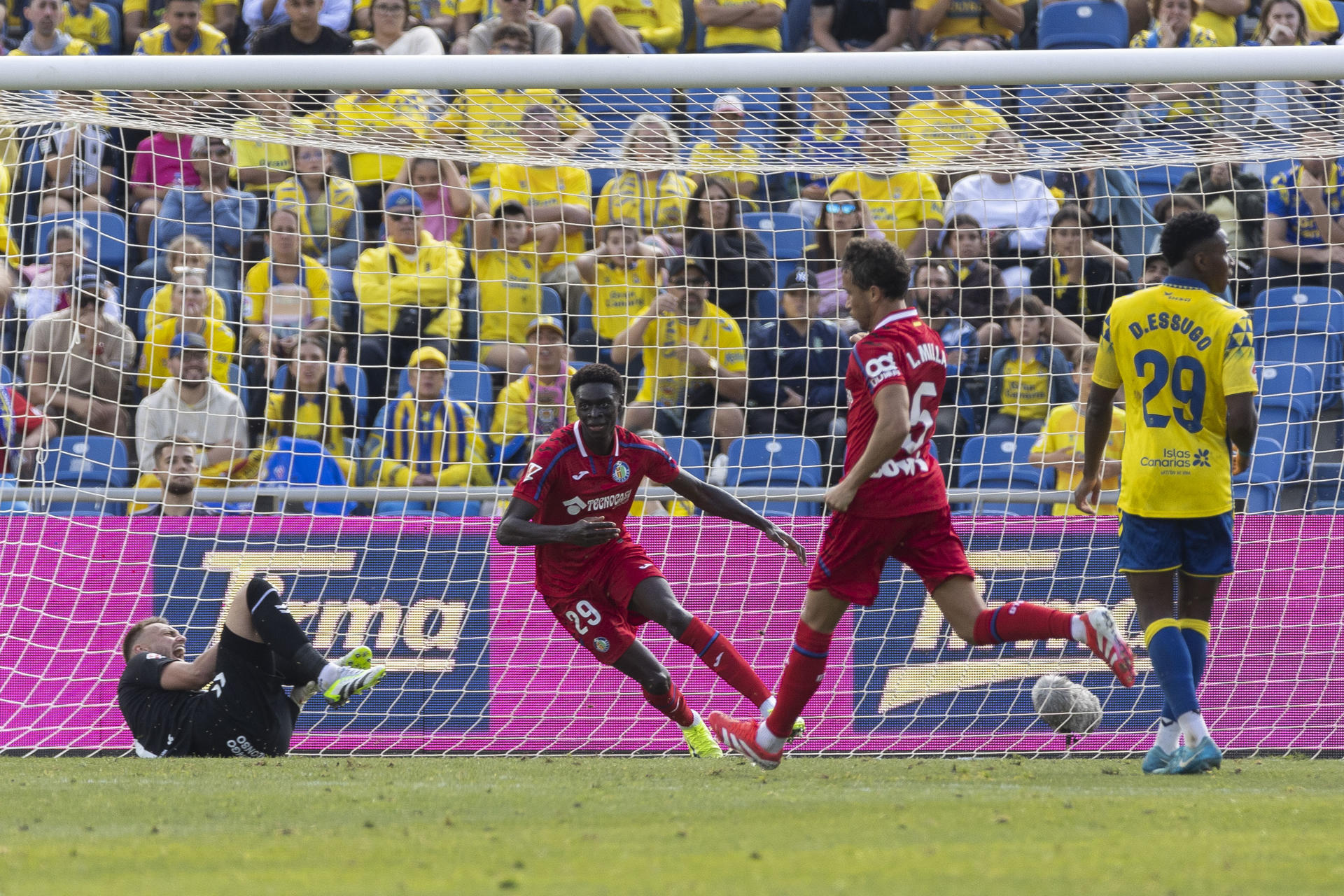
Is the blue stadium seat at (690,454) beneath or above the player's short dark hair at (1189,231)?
beneath

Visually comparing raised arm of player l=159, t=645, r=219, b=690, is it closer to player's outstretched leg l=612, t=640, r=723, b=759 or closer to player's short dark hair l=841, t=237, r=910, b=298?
player's outstretched leg l=612, t=640, r=723, b=759

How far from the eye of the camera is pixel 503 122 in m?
7.98

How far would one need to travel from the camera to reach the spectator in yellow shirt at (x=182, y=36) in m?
12.4

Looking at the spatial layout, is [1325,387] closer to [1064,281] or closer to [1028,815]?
[1064,281]

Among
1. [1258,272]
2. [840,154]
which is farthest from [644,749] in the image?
[1258,272]

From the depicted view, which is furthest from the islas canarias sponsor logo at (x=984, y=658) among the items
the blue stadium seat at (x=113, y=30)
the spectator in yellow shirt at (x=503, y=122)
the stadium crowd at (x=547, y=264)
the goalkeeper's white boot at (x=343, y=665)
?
the blue stadium seat at (x=113, y=30)

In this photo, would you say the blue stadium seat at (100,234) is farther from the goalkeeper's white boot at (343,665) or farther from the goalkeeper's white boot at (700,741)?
the goalkeeper's white boot at (700,741)

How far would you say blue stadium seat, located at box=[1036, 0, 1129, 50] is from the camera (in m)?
12.1

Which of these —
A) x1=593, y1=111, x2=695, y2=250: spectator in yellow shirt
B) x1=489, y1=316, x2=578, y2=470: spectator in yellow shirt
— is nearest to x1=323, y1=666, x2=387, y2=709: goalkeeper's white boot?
x1=489, y1=316, x2=578, y2=470: spectator in yellow shirt

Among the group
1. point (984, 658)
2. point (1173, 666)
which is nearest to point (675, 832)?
point (1173, 666)

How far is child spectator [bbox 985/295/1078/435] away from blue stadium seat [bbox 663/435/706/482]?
5.43 feet

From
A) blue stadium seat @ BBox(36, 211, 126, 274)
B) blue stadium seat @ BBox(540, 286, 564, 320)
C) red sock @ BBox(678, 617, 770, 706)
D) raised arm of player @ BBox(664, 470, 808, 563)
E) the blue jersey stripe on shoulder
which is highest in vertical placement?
blue stadium seat @ BBox(36, 211, 126, 274)

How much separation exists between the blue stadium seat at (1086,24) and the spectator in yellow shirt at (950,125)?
178 inches

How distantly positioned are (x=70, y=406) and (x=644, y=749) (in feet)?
12.3
